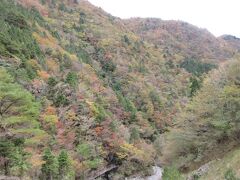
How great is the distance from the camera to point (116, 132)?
220ft

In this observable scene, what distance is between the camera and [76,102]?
60938 mm

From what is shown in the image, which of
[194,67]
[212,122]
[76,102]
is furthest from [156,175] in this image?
[194,67]

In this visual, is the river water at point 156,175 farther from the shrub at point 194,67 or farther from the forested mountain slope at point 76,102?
the shrub at point 194,67

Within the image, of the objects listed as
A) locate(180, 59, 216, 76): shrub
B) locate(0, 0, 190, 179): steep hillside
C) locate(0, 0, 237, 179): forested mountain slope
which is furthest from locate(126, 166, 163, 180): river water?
locate(180, 59, 216, 76): shrub

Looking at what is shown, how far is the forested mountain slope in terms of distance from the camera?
37.8 meters

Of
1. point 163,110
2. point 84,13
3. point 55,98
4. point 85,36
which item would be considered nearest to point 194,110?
point 55,98

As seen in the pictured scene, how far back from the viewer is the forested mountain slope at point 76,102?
124ft

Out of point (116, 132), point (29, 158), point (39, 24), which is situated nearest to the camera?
point (29, 158)

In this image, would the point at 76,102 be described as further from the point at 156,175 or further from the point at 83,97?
the point at 156,175

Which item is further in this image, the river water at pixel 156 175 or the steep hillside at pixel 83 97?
the river water at pixel 156 175

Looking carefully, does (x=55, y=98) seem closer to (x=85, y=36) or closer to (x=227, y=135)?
(x=227, y=135)

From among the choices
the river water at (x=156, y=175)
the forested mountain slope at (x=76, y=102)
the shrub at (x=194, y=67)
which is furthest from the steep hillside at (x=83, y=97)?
the shrub at (x=194, y=67)

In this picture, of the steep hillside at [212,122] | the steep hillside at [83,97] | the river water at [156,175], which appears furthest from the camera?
the river water at [156,175]

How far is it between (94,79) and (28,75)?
1037 inches
